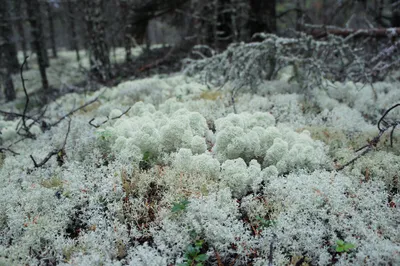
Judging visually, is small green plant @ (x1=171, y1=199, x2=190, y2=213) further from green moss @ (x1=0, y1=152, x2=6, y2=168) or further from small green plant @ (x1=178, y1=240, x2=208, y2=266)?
green moss @ (x1=0, y1=152, x2=6, y2=168)

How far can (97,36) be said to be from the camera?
9.49 m

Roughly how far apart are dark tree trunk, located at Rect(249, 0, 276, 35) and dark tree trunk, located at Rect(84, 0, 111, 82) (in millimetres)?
4603

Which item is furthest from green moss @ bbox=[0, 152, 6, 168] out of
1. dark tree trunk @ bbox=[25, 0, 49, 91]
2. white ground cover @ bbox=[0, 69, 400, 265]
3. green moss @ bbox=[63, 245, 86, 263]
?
dark tree trunk @ bbox=[25, 0, 49, 91]

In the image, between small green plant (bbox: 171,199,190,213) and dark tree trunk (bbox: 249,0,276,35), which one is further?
dark tree trunk (bbox: 249,0,276,35)

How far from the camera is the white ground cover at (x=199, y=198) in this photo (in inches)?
81.6

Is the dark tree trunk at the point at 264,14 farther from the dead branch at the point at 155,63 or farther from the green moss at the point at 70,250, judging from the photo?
the green moss at the point at 70,250

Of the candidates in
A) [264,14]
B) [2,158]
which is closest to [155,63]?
[264,14]

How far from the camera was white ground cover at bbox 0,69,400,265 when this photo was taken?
2072 millimetres

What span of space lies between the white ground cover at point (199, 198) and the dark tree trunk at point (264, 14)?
17.2 ft

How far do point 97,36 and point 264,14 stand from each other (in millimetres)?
5068

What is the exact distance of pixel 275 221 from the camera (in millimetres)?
2215

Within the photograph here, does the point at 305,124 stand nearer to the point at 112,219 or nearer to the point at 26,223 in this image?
the point at 112,219

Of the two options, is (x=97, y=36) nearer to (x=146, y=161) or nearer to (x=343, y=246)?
(x=146, y=161)

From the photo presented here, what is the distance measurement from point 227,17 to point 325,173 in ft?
24.6
